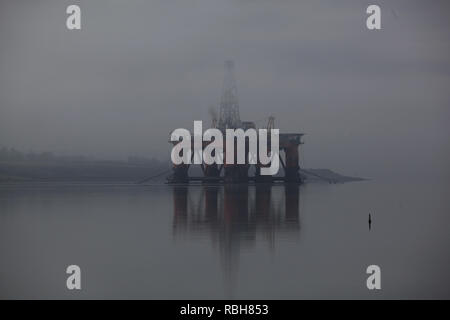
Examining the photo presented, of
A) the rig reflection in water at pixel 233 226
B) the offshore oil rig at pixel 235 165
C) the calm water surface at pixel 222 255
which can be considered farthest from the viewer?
the offshore oil rig at pixel 235 165

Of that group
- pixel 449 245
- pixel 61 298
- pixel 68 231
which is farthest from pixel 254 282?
pixel 68 231

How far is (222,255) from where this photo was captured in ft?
52.1

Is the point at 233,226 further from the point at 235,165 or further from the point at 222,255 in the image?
the point at 235,165

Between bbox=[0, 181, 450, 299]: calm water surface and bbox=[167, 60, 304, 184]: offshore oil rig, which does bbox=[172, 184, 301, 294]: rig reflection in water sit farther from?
bbox=[167, 60, 304, 184]: offshore oil rig

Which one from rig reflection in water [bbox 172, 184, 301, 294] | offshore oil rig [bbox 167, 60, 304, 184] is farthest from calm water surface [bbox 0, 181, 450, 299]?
offshore oil rig [bbox 167, 60, 304, 184]

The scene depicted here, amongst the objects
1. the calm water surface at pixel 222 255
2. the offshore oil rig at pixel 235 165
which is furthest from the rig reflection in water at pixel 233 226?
the offshore oil rig at pixel 235 165

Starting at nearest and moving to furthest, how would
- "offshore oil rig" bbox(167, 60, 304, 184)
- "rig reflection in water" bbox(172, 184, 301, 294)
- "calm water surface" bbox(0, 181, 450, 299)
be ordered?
"calm water surface" bbox(0, 181, 450, 299) < "rig reflection in water" bbox(172, 184, 301, 294) < "offshore oil rig" bbox(167, 60, 304, 184)

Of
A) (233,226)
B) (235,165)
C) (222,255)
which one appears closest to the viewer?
(222,255)

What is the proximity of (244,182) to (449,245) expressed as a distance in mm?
56119

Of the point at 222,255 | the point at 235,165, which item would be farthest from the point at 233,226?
the point at 235,165

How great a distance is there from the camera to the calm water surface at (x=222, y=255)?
1266 centimetres

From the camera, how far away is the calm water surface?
12664mm

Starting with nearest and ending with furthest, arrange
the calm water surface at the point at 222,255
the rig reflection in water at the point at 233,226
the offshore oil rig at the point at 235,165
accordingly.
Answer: the calm water surface at the point at 222,255
the rig reflection in water at the point at 233,226
the offshore oil rig at the point at 235,165

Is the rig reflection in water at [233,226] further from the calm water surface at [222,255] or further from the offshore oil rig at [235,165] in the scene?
the offshore oil rig at [235,165]
